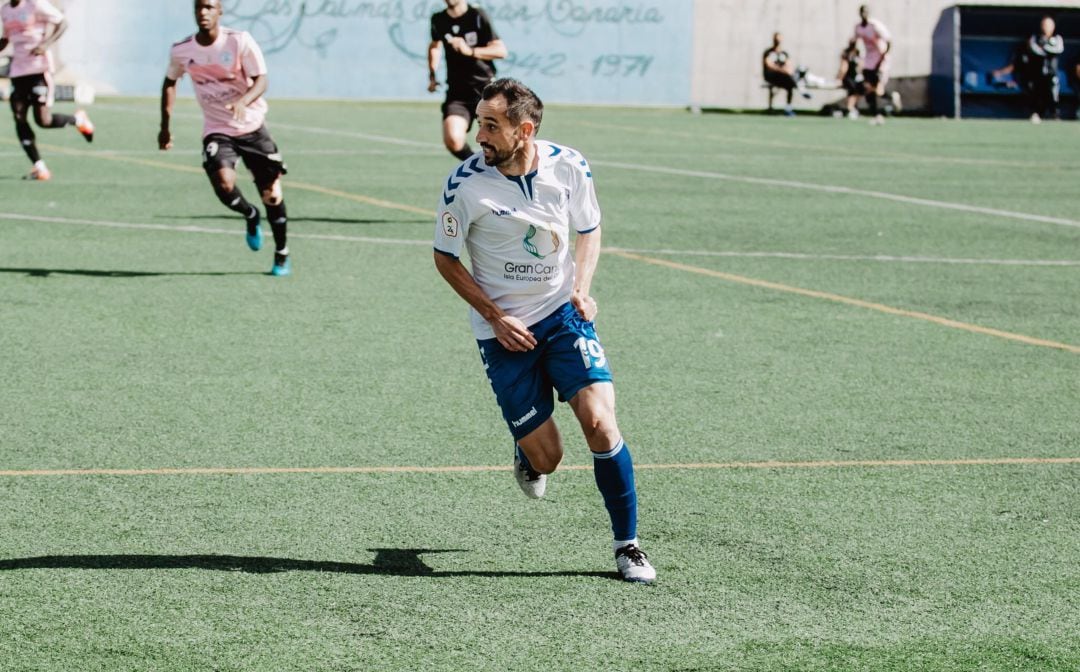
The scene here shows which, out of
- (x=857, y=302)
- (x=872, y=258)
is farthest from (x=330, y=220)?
(x=857, y=302)

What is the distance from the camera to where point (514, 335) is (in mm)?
5777

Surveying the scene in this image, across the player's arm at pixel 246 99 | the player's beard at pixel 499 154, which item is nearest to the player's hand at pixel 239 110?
the player's arm at pixel 246 99

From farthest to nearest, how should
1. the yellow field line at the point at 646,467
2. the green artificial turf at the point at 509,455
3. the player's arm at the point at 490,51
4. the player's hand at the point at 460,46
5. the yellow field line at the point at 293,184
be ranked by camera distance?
1. the yellow field line at the point at 293,184
2. the player's arm at the point at 490,51
3. the player's hand at the point at 460,46
4. the yellow field line at the point at 646,467
5. the green artificial turf at the point at 509,455

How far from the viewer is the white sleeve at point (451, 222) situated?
5.87 metres

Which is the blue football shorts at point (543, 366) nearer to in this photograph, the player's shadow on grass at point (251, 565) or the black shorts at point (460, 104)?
the player's shadow on grass at point (251, 565)

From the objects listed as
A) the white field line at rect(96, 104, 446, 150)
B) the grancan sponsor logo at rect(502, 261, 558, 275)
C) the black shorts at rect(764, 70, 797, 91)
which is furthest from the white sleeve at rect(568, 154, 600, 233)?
the black shorts at rect(764, 70, 797, 91)

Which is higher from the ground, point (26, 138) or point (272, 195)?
point (26, 138)

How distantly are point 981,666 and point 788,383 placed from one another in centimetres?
420

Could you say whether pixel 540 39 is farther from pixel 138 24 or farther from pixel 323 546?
pixel 323 546

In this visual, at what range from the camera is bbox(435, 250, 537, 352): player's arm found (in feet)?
19.0

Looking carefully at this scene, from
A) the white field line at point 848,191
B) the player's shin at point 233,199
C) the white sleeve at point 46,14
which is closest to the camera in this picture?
the player's shin at point 233,199

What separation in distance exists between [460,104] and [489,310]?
10.3 metres

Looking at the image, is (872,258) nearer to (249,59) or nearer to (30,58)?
(249,59)

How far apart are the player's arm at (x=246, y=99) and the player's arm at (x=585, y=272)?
650cm
